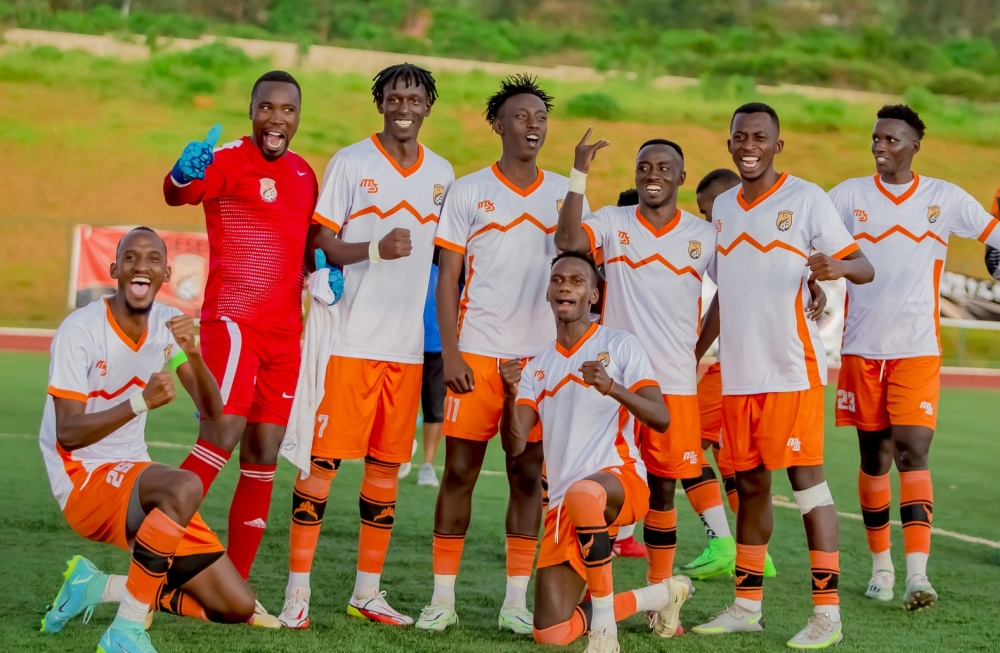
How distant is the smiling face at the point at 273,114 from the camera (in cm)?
557

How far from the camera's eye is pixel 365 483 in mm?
5633

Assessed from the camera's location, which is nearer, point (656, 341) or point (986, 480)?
point (656, 341)

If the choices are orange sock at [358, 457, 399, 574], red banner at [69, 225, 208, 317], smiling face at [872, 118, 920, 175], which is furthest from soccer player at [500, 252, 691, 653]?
red banner at [69, 225, 208, 317]

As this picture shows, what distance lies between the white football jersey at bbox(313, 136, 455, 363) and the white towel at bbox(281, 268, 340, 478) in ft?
0.17

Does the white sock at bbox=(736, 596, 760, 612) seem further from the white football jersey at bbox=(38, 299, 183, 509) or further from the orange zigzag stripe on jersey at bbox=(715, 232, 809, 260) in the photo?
the white football jersey at bbox=(38, 299, 183, 509)

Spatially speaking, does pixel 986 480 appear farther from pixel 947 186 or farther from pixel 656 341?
pixel 656 341

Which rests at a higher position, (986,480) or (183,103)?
(183,103)

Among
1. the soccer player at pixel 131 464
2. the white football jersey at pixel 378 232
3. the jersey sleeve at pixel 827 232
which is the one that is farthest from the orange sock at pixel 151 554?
the jersey sleeve at pixel 827 232

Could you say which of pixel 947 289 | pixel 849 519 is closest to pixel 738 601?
pixel 849 519

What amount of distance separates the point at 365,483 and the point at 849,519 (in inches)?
167

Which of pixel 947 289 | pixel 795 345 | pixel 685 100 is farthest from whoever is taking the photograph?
pixel 685 100

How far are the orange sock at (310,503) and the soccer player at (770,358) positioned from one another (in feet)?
6.00

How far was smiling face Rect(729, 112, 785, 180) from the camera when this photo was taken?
17.9 feet

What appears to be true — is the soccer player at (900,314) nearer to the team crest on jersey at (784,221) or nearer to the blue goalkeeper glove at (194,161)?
the team crest on jersey at (784,221)
